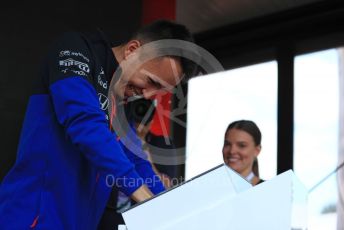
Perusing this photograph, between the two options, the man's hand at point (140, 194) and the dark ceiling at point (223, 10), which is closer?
the man's hand at point (140, 194)

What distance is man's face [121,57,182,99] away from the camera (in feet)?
3.61

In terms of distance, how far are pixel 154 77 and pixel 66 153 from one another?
0.25 metres

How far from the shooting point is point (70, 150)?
996 millimetres

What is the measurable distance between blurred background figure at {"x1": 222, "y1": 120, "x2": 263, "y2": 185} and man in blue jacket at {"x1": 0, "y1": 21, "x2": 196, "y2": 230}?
1286 millimetres

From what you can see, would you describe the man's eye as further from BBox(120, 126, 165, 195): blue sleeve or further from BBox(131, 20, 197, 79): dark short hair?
BBox(120, 126, 165, 195): blue sleeve

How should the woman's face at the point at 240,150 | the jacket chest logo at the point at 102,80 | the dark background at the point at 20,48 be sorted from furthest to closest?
the woman's face at the point at 240,150 → the dark background at the point at 20,48 → the jacket chest logo at the point at 102,80

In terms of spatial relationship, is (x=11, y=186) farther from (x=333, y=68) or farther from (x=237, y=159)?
(x=333, y=68)

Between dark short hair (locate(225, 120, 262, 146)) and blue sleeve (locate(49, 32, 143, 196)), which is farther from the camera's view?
dark short hair (locate(225, 120, 262, 146))

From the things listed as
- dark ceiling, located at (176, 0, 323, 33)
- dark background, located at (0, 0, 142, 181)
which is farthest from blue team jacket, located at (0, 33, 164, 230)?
dark ceiling, located at (176, 0, 323, 33)

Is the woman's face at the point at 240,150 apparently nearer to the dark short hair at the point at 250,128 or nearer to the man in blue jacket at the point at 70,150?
the dark short hair at the point at 250,128

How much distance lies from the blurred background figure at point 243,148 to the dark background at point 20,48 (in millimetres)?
701

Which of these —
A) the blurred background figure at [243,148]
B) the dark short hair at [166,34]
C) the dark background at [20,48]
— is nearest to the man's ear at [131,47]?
the dark short hair at [166,34]

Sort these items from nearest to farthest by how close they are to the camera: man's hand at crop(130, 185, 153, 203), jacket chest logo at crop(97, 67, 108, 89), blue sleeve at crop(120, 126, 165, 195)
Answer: man's hand at crop(130, 185, 153, 203), jacket chest logo at crop(97, 67, 108, 89), blue sleeve at crop(120, 126, 165, 195)

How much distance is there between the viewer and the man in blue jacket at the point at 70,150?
90cm
